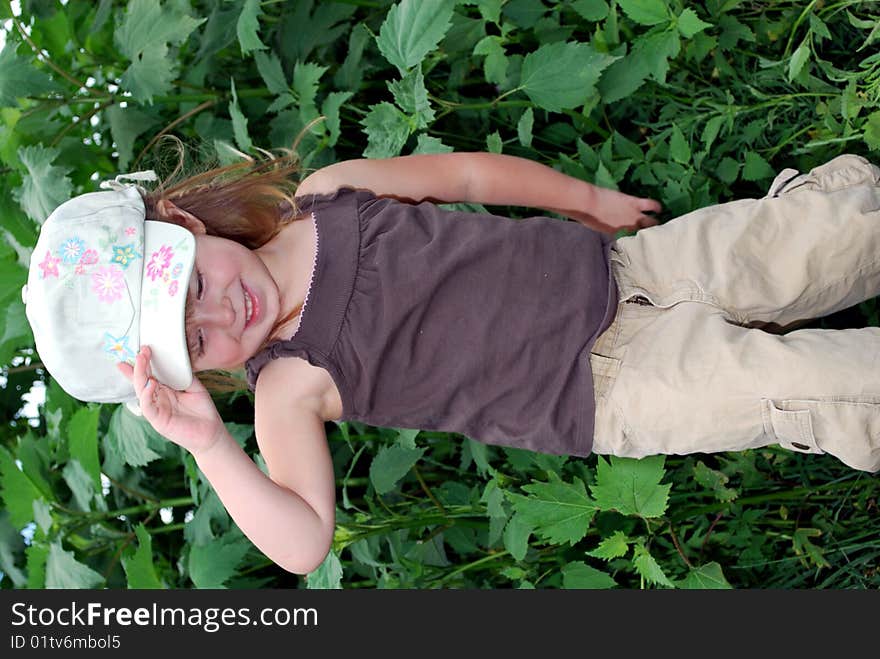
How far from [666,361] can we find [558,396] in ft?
0.48

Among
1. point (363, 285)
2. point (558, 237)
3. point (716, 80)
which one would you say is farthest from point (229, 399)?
point (716, 80)

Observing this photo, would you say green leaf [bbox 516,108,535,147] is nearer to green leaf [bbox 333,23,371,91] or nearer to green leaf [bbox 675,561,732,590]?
green leaf [bbox 333,23,371,91]

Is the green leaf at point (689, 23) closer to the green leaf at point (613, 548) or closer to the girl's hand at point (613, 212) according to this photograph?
the girl's hand at point (613, 212)

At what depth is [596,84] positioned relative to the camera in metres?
1.66

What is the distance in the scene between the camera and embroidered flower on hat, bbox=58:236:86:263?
1.11 metres

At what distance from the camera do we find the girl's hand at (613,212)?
146 cm

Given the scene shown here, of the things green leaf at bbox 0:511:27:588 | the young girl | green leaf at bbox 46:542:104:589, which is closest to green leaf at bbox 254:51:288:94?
the young girl

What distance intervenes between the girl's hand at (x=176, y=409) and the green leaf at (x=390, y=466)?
49 cm

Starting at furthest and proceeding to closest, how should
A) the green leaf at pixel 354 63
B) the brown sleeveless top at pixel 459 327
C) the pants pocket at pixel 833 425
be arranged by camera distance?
the green leaf at pixel 354 63 → the brown sleeveless top at pixel 459 327 → the pants pocket at pixel 833 425

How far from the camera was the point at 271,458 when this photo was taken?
1.19 meters

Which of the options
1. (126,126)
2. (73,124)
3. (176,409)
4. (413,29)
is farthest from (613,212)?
(73,124)

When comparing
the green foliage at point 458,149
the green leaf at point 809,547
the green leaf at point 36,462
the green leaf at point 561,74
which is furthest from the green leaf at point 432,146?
the green leaf at point 36,462

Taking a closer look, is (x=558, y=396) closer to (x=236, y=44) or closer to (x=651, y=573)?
(x=651, y=573)

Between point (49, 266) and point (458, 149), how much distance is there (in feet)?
3.28
